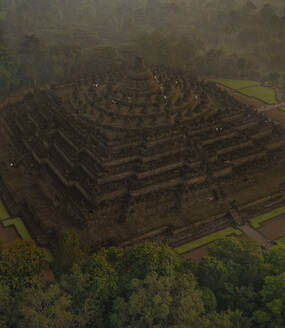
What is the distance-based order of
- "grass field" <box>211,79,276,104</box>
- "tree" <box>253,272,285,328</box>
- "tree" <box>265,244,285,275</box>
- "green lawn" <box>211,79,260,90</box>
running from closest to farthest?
"tree" <box>253,272,285,328</box>, "tree" <box>265,244,285,275</box>, "grass field" <box>211,79,276,104</box>, "green lawn" <box>211,79,260,90</box>

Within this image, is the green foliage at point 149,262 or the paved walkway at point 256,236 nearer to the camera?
the green foliage at point 149,262

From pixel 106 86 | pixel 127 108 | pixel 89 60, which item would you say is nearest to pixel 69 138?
pixel 127 108

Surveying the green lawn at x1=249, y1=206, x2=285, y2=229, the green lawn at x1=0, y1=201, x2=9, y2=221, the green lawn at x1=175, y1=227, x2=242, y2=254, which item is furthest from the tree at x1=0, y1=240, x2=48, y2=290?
the green lawn at x1=249, y1=206, x2=285, y2=229

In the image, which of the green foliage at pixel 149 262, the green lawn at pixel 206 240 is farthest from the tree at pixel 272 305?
the green lawn at pixel 206 240

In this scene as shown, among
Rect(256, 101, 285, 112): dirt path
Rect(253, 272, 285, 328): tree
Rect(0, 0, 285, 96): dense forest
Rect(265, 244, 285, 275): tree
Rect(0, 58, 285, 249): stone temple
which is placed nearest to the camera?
Rect(253, 272, 285, 328): tree

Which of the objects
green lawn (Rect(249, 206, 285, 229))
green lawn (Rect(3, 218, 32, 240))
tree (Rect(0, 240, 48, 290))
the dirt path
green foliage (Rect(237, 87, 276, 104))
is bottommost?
green lawn (Rect(249, 206, 285, 229))

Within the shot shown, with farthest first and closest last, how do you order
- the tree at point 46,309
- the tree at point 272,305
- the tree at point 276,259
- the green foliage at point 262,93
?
the green foliage at point 262,93
the tree at point 276,259
the tree at point 272,305
the tree at point 46,309

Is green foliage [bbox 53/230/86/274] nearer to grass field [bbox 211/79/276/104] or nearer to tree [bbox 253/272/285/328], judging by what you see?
tree [bbox 253/272/285/328]

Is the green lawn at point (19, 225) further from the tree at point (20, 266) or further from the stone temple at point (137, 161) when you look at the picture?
the tree at point (20, 266)
